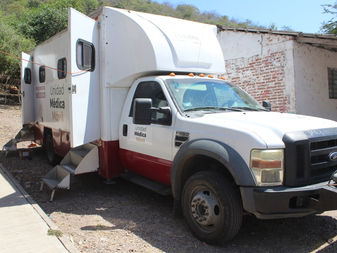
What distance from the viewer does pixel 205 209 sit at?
3.73m

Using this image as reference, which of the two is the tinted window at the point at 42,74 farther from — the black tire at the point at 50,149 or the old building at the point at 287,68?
the old building at the point at 287,68

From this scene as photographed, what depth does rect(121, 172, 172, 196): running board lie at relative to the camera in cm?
449

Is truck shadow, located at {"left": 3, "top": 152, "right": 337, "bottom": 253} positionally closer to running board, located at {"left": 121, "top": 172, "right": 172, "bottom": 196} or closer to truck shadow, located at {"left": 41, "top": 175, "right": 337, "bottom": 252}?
truck shadow, located at {"left": 41, "top": 175, "right": 337, "bottom": 252}

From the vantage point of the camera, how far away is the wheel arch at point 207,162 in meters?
3.33

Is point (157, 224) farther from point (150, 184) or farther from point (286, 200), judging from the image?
point (286, 200)

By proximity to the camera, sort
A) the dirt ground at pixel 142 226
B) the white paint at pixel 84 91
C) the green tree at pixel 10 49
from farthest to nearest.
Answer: the green tree at pixel 10 49
the white paint at pixel 84 91
the dirt ground at pixel 142 226

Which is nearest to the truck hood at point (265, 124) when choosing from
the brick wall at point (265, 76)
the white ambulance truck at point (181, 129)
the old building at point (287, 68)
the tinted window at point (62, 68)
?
the white ambulance truck at point (181, 129)

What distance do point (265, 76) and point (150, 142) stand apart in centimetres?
613

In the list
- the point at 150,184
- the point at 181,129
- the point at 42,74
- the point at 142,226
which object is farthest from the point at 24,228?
the point at 42,74

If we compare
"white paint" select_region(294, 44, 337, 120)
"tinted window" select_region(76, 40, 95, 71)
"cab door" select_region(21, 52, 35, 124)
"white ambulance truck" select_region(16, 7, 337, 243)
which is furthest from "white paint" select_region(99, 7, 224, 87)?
"white paint" select_region(294, 44, 337, 120)

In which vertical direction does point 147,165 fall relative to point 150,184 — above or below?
above

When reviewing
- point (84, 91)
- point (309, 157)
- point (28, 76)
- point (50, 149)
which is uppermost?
point (28, 76)

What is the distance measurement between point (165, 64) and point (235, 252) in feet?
9.10

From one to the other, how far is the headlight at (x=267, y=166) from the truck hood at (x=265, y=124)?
0.09m
